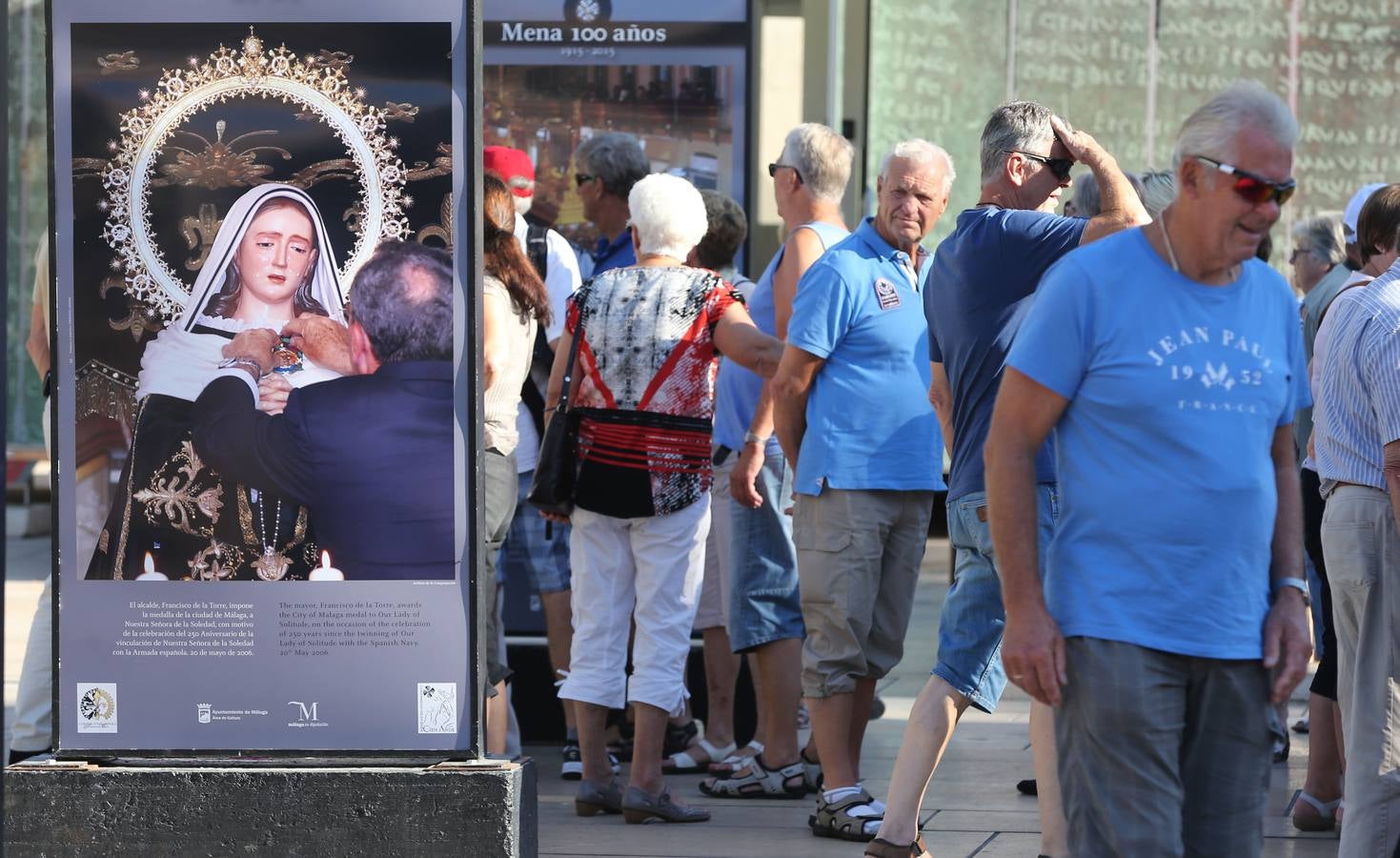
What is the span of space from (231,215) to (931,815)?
9.36ft

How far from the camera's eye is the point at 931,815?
19.7 feet

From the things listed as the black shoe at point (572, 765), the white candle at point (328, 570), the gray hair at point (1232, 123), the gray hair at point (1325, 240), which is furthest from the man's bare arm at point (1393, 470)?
the black shoe at point (572, 765)

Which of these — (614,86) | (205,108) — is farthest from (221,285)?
(614,86)

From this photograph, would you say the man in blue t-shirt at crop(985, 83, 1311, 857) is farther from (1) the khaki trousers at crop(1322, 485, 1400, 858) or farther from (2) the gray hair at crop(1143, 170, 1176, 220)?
(2) the gray hair at crop(1143, 170, 1176, 220)

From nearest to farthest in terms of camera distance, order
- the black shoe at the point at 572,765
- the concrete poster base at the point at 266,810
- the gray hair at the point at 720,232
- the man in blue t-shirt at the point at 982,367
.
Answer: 1. the concrete poster base at the point at 266,810
2. the man in blue t-shirt at the point at 982,367
3. the black shoe at the point at 572,765
4. the gray hair at the point at 720,232

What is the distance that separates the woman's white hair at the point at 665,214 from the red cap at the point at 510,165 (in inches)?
18.5

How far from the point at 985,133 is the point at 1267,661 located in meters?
2.11

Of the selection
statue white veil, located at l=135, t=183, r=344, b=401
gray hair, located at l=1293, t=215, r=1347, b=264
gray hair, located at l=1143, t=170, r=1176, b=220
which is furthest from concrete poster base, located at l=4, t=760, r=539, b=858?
gray hair, located at l=1293, t=215, r=1347, b=264

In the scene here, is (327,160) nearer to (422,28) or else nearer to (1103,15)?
(422,28)

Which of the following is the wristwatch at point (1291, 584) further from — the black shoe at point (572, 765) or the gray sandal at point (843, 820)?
the black shoe at point (572, 765)

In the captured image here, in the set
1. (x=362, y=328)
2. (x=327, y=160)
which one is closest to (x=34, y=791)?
(x=362, y=328)

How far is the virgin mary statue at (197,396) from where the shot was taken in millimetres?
4566

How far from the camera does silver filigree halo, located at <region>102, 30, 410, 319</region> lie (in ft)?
14.9

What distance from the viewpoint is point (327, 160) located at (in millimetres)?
4562
